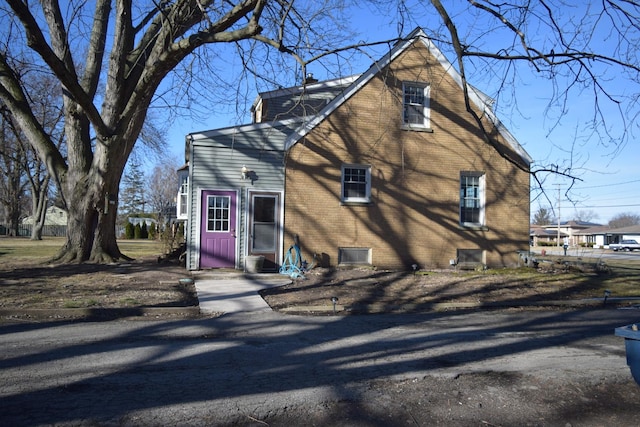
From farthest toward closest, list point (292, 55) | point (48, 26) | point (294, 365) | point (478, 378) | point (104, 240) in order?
1. point (104, 240)
2. point (48, 26)
3. point (292, 55)
4. point (294, 365)
5. point (478, 378)

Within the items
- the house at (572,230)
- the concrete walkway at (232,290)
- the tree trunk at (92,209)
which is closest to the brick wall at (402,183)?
the concrete walkway at (232,290)

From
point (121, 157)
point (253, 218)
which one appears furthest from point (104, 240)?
point (253, 218)

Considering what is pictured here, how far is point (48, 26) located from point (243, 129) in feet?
21.4

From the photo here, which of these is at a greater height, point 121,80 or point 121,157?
point 121,80

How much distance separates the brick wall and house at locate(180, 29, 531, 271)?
0.04 m

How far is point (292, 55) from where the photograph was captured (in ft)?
31.7

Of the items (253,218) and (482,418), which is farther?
(253,218)

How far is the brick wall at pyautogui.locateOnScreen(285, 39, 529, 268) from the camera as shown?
15758 mm

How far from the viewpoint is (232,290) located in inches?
469

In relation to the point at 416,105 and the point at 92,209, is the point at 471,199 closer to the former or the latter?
the point at 416,105

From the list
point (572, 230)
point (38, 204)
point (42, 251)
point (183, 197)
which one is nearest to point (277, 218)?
point (183, 197)

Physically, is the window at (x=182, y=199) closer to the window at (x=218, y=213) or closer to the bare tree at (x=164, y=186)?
the window at (x=218, y=213)

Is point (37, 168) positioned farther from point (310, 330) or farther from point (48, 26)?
point (310, 330)

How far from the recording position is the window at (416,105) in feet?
55.3
